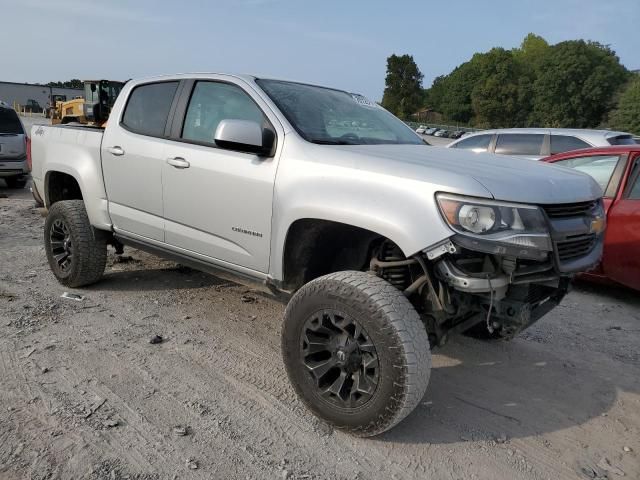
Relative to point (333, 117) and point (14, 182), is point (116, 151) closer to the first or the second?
point (333, 117)

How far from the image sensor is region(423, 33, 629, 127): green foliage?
72.8 meters

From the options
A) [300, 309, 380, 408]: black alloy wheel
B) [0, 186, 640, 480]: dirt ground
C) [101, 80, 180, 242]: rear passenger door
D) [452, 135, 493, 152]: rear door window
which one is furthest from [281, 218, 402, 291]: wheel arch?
[452, 135, 493, 152]: rear door window

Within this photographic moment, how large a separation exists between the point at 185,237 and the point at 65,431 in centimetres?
150

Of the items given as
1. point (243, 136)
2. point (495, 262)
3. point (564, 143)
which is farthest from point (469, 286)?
point (564, 143)

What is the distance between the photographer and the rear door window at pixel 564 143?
842cm

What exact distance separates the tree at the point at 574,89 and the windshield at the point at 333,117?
75124 mm

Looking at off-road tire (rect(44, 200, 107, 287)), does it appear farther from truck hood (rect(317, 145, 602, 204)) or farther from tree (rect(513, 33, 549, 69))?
tree (rect(513, 33, 549, 69))

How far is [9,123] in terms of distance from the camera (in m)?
11.2

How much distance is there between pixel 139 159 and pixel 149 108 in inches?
19.0

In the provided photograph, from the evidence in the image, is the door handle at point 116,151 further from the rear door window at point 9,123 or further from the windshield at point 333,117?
the rear door window at point 9,123

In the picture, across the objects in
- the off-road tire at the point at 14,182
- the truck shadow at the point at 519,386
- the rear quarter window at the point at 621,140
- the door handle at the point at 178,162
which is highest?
the door handle at the point at 178,162

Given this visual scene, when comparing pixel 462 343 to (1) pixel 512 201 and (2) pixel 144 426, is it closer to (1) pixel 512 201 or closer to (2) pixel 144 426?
(1) pixel 512 201

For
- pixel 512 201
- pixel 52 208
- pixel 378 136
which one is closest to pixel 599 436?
pixel 512 201

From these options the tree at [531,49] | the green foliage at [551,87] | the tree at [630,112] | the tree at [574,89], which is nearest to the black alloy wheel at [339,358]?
the tree at [630,112]
